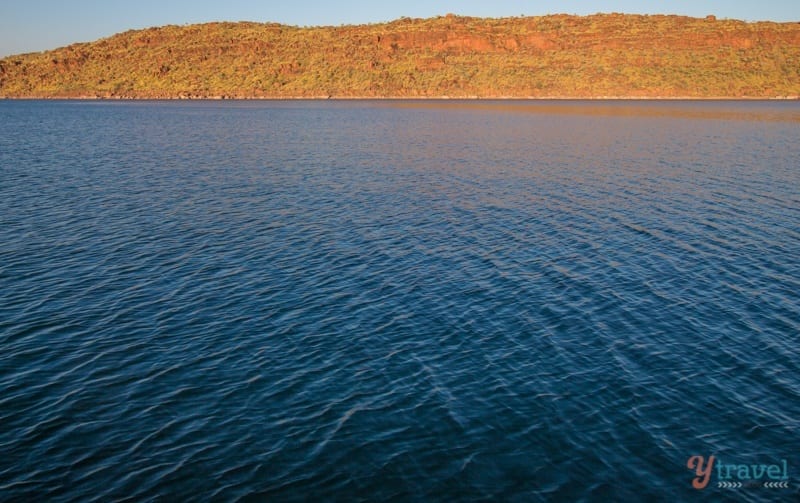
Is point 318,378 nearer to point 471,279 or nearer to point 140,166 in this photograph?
point 471,279

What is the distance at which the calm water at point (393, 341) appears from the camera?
15.4 meters

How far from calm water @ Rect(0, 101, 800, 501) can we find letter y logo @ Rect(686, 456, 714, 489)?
0.70ft

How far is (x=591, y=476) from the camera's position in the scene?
15.1m

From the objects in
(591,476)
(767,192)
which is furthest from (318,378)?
(767,192)

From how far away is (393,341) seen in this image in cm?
2306

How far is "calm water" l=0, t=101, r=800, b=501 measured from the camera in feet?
50.4

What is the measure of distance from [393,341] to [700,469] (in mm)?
11389
